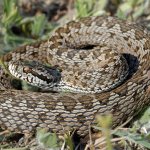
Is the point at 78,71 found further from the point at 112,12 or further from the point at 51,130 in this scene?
the point at 112,12

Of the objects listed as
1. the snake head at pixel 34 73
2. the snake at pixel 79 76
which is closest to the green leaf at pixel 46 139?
the snake at pixel 79 76

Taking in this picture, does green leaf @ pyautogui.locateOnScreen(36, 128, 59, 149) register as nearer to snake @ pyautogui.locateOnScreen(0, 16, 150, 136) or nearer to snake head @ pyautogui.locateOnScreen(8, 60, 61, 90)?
snake @ pyautogui.locateOnScreen(0, 16, 150, 136)

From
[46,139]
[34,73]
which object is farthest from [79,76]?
[46,139]

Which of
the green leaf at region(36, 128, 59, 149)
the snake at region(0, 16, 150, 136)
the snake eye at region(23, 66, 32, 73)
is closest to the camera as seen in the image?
the green leaf at region(36, 128, 59, 149)

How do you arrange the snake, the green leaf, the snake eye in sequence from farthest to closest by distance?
1. the snake eye
2. the snake
3. the green leaf

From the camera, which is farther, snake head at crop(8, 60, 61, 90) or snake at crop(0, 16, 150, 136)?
snake head at crop(8, 60, 61, 90)

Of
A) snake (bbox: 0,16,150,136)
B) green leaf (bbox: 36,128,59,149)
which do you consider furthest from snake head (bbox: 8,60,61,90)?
green leaf (bbox: 36,128,59,149)

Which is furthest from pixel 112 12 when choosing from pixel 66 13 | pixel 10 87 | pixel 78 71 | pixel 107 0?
pixel 10 87
